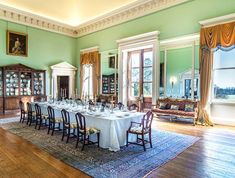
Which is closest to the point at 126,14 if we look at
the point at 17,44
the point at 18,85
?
the point at 17,44

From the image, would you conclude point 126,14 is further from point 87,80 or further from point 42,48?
point 42,48

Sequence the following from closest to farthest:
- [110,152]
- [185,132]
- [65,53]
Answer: [110,152], [185,132], [65,53]

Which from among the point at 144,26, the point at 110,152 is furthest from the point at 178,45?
the point at 110,152

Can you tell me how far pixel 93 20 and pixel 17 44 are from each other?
4377 mm

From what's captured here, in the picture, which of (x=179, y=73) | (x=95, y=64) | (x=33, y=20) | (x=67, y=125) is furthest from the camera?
(x=95, y=64)

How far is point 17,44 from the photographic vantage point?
32.9 ft

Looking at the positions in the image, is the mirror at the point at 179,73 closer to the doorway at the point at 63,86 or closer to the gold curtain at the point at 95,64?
the gold curtain at the point at 95,64

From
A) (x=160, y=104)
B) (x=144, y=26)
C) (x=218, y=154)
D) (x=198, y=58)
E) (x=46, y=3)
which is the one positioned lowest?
(x=218, y=154)

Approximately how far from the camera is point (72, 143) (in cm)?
475

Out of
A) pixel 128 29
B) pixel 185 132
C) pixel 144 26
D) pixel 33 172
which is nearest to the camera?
pixel 33 172

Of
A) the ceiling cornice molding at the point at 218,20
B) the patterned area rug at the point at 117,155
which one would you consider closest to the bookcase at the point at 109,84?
the ceiling cornice molding at the point at 218,20

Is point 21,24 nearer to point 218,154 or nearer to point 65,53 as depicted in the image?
point 65,53

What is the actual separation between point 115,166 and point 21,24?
9850mm

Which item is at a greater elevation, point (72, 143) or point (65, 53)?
point (65, 53)
